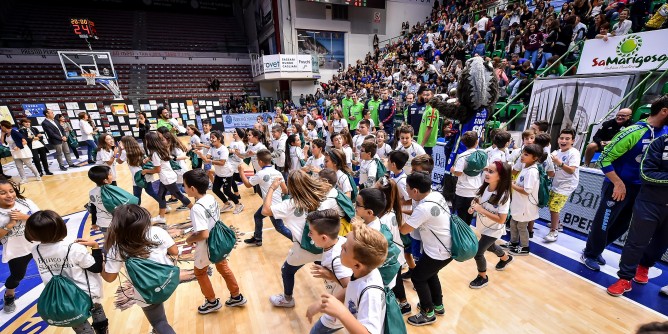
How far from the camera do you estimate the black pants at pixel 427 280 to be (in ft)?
7.64

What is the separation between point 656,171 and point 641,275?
1.24 metres

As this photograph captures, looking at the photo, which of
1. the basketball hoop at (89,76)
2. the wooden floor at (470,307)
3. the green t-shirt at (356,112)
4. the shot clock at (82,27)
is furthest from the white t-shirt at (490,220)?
the shot clock at (82,27)

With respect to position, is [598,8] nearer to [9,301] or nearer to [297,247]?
[297,247]

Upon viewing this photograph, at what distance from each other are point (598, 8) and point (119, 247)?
1082 cm

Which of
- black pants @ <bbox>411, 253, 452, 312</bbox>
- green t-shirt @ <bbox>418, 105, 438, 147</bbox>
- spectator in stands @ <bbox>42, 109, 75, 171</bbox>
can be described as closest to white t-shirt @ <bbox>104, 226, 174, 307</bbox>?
black pants @ <bbox>411, 253, 452, 312</bbox>

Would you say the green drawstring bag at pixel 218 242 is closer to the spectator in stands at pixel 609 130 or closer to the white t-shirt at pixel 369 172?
the white t-shirt at pixel 369 172

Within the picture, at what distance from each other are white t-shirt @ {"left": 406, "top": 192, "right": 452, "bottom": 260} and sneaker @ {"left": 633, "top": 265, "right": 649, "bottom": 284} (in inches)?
89.9

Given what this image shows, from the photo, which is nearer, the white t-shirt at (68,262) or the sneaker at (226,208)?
the white t-shirt at (68,262)

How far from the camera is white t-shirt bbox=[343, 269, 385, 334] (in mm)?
1430

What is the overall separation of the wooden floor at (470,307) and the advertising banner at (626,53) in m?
A: 4.71

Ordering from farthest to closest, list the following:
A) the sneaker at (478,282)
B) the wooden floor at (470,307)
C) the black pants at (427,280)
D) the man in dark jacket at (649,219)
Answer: the sneaker at (478,282), the wooden floor at (470,307), the man in dark jacket at (649,219), the black pants at (427,280)

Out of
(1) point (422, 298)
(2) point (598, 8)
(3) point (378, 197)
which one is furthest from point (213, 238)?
(2) point (598, 8)

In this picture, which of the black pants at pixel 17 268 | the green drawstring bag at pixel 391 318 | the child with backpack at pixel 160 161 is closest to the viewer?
the green drawstring bag at pixel 391 318

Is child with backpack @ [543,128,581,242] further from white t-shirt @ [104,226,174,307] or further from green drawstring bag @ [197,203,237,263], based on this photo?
white t-shirt @ [104,226,174,307]
